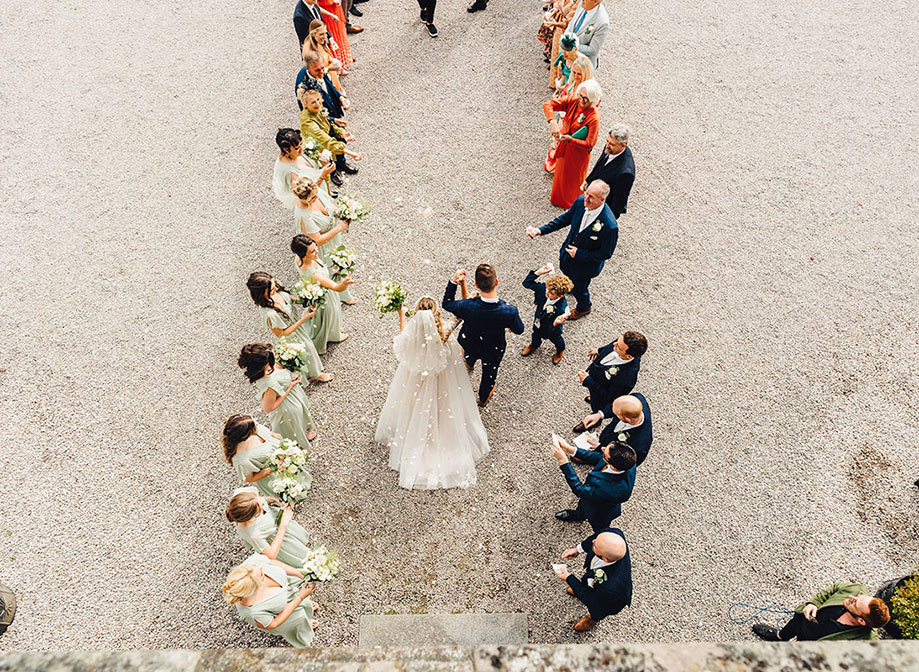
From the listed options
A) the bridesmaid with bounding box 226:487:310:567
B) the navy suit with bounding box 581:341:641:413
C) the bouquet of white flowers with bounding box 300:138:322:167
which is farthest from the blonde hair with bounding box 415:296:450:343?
the bouquet of white flowers with bounding box 300:138:322:167

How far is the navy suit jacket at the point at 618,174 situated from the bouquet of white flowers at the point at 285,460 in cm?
481

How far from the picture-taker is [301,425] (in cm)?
610

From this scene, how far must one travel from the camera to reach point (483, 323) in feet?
18.9

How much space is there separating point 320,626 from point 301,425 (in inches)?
77.8

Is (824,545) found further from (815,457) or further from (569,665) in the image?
(569,665)

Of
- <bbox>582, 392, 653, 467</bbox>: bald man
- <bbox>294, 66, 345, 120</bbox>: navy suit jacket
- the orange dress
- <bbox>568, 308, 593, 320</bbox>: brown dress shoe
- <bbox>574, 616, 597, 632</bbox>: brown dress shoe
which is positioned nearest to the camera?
<bbox>582, 392, 653, 467</bbox>: bald man

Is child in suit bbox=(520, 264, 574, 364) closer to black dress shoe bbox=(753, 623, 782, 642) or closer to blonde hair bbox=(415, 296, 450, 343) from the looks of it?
blonde hair bbox=(415, 296, 450, 343)

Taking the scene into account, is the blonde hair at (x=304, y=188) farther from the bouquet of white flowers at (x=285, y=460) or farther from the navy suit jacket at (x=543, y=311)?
the bouquet of white flowers at (x=285, y=460)

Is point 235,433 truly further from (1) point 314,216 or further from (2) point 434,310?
(1) point 314,216

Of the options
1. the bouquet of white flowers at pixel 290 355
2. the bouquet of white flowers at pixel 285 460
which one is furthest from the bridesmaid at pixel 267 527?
the bouquet of white flowers at pixel 290 355

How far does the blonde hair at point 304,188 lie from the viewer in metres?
6.40

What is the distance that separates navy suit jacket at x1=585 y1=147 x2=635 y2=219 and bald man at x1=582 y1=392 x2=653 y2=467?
3039mm

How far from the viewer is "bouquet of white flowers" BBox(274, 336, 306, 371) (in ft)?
18.5

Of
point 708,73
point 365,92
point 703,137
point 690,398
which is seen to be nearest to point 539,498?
point 690,398
